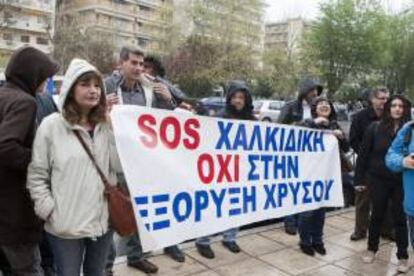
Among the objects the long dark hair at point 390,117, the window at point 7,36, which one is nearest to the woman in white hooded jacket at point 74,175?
the long dark hair at point 390,117

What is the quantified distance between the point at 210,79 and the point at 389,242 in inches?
1266

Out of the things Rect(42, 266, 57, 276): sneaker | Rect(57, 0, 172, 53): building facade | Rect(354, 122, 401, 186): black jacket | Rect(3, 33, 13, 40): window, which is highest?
Rect(57, 0, 172, 53): building facade

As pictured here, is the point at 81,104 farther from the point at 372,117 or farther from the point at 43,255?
the point at 372,117

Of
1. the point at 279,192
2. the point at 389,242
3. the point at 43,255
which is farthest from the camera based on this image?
the point at 389,242

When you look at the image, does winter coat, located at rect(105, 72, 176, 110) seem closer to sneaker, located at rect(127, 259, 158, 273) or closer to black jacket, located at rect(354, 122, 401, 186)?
sneaker, located at rect(127, 259, 158, 273)

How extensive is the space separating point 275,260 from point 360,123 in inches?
79.7

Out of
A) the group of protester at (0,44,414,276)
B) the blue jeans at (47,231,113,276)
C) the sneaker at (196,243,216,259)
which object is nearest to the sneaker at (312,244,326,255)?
the sneaker at (196,243,216,259)

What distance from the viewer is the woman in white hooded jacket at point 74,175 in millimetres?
2709

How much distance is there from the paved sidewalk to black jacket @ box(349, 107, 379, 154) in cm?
115

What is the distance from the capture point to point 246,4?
142 ft

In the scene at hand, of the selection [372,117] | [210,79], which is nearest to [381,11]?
[210,79]

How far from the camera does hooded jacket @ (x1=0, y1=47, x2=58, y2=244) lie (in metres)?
2.70

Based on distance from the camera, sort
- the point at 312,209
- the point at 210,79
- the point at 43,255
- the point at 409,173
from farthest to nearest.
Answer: the point at 210,79
the point at 312,209
the point at 409,173
the point at 43,255

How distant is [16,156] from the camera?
269 cm
